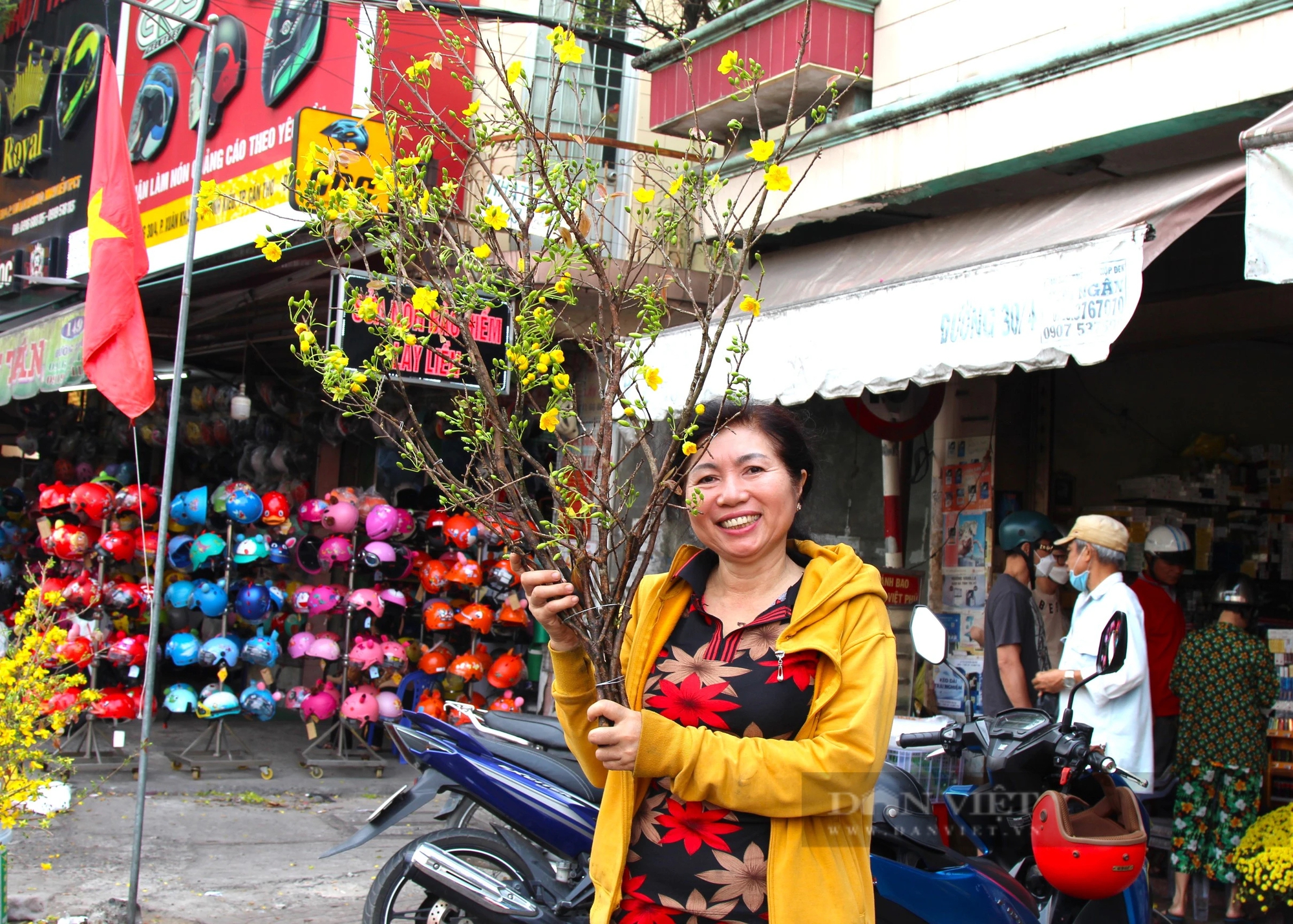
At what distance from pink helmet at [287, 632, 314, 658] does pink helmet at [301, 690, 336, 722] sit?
0.30 metres

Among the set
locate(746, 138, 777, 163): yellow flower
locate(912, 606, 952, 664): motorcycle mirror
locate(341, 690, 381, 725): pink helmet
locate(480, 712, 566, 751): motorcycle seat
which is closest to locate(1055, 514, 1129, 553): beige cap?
locate(912, 606, 952, 664): motorcycle mirror

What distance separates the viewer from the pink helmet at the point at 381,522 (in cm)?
804

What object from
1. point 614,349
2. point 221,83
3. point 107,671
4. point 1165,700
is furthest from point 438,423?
point 614,349

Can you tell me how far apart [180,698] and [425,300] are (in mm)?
6570

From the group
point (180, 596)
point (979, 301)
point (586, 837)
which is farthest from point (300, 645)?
point (979, 301)

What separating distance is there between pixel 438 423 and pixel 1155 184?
5302 millimetres

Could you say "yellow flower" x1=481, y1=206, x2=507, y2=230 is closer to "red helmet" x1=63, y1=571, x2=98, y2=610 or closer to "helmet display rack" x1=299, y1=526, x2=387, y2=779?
"helmet display rack" x1=299, y1=526, x2=387, y2=779

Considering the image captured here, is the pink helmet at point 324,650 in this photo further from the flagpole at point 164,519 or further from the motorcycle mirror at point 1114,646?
the motorcycle mirror at point 1114,646

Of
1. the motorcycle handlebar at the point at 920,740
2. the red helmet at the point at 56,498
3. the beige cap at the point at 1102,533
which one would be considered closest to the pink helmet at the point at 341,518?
the red helmet at the point at 56,498

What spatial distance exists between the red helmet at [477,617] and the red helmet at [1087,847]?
5.16 meters

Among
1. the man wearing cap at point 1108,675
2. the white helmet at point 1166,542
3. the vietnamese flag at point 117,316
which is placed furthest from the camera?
the white helmet at point 1166,542

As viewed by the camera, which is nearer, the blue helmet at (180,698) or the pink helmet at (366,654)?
the blue helmet at (180,698)

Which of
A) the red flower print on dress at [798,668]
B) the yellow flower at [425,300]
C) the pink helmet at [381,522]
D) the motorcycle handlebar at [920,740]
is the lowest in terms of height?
the motorcycle handlebar at [920,740]

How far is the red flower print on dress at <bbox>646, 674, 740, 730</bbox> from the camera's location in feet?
6.42
